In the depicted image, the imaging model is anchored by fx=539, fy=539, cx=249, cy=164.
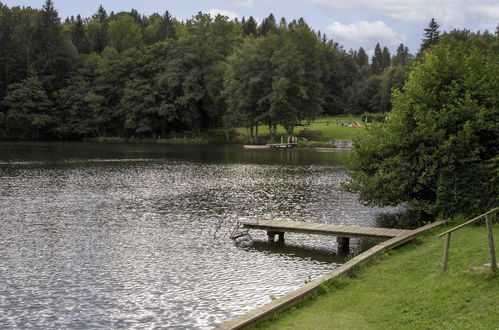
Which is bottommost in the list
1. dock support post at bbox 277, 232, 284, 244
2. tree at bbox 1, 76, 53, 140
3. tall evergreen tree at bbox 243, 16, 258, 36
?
dock support post at bbox 277, 232, 284, 244

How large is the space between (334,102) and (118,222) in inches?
5303

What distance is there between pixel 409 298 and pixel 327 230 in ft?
38.1

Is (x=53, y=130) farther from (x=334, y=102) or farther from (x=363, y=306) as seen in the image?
(x=363, y=306)

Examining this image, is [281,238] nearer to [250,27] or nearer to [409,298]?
[409,298]

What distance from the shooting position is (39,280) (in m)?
21.2

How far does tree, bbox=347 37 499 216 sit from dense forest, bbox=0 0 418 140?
7006 centimetres

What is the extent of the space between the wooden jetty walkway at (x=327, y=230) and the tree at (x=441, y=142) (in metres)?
4.48

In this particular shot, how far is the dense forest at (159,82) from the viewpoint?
108 meters

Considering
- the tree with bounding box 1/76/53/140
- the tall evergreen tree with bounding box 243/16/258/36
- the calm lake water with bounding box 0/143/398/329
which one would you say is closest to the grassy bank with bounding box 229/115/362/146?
the tree with bounding box 1/76/53/140

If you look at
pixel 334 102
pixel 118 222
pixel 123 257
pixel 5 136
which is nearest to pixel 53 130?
pixel 5 136

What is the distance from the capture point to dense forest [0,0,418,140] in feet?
355

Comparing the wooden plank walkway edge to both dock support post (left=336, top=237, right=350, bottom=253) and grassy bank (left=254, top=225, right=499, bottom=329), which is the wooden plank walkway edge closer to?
grassy bank (left=254, top=225, right=499, bottom=329)

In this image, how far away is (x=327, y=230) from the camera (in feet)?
89.1

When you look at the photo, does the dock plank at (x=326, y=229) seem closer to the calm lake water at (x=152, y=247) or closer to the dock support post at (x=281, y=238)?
the dock support post at (x=281, y=238)
